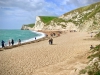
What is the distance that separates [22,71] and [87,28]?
8301 cm

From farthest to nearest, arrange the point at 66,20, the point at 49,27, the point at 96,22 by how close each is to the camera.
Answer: the point at 49,27 → the point at 66,20 → the point at 96,22

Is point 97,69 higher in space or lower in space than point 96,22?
lower

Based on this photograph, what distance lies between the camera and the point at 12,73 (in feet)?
55.7

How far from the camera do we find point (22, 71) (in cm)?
1755

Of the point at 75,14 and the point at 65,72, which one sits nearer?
the point at 65,72

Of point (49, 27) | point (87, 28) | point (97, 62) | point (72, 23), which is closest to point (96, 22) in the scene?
point (87, 28)

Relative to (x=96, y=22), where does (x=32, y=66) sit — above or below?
below

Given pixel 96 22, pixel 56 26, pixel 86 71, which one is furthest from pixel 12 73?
pixel 56 26

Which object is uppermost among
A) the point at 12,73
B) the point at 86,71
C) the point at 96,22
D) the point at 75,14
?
the point at 75,14

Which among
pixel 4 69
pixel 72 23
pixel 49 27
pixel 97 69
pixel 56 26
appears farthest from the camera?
pixel 49 27

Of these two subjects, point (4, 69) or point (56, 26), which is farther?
point (56, 26)

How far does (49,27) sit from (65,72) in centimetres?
17618

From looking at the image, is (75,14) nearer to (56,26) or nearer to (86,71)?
(56,26)

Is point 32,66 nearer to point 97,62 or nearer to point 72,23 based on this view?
point 97,62
